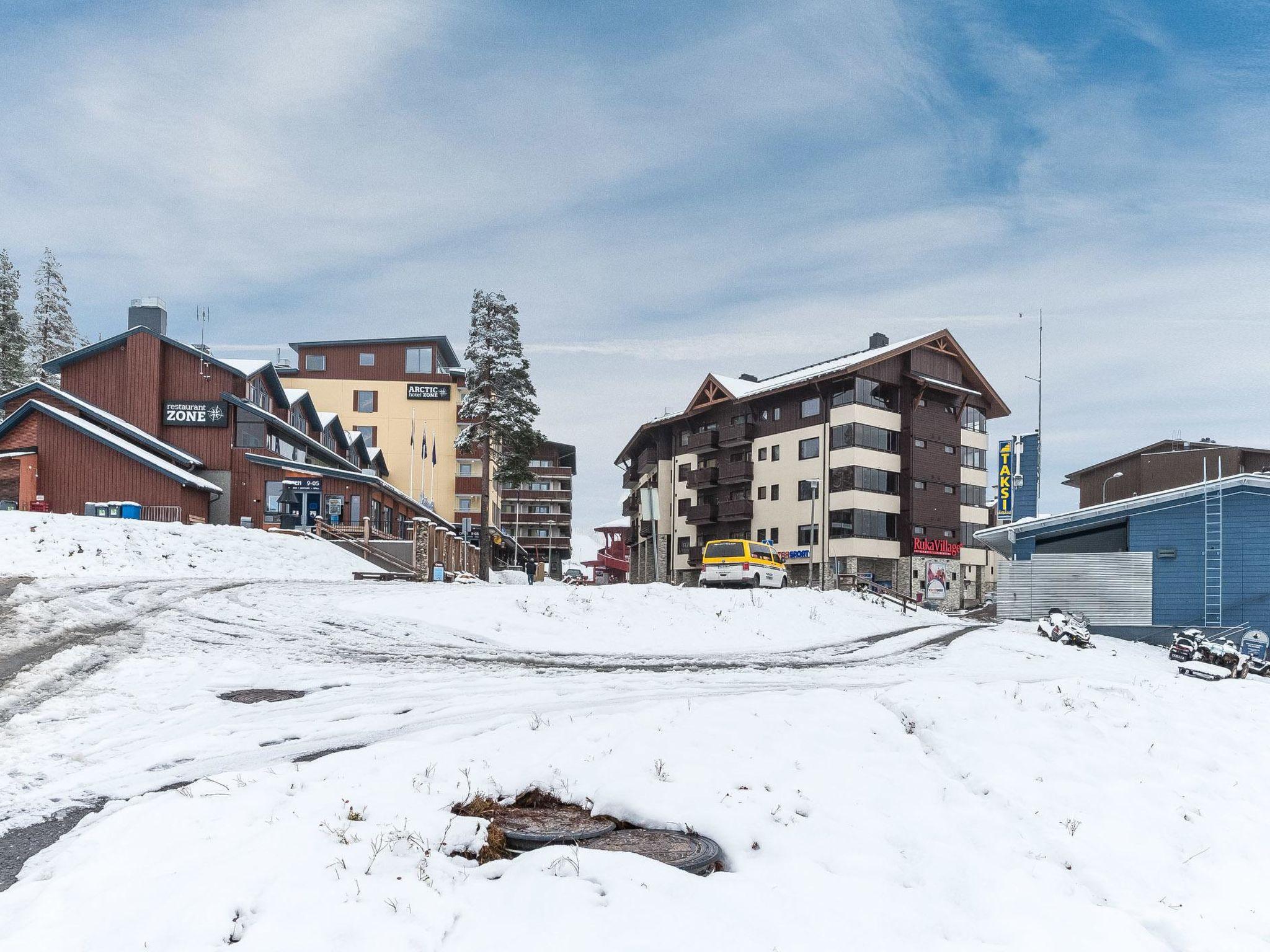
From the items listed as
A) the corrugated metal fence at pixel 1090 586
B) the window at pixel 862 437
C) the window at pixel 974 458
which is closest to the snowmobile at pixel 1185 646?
the corrugated metal fence at pixel 1090 586

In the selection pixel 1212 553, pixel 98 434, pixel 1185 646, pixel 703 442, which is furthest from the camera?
pixel 703 442

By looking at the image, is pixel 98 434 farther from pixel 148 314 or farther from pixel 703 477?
pixel 703 477

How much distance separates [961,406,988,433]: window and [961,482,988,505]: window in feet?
14.5

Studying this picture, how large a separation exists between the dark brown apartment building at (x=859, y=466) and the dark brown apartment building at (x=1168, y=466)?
908 cm

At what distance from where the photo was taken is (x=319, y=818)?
593 centimetres

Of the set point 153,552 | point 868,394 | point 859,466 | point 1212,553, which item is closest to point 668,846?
point 153,552

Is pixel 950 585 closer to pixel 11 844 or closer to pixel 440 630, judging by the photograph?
pixel 440 630

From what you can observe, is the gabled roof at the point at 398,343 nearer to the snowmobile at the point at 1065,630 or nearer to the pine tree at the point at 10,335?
the pine tree at the point at 10,335

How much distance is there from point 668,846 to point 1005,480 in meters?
49.6

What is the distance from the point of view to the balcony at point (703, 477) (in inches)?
2768

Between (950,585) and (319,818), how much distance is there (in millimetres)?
61186

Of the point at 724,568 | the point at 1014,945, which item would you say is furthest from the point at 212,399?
the point at 1014,945

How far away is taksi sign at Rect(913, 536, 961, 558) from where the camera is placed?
199 ft

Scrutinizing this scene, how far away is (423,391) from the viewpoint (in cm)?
8112
